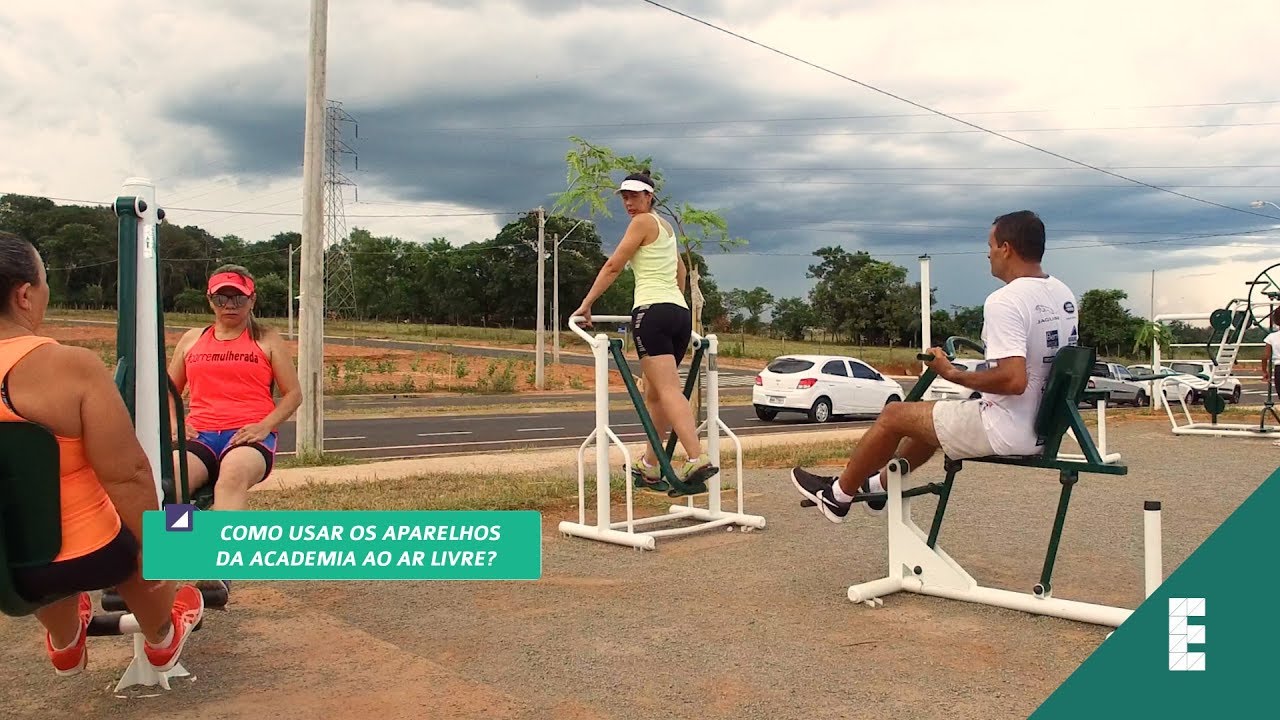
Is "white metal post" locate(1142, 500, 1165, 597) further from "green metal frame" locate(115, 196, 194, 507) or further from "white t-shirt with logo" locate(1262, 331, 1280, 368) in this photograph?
"white t-shirt with logo" locate(1262, 331, 1280, 368)

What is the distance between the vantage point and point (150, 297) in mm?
3686

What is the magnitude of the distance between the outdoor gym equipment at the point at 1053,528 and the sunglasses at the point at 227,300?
3.14 m

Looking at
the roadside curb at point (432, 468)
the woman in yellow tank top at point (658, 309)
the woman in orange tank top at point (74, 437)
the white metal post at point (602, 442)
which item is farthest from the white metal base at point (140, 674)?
the roadside curb at point (432, 468)

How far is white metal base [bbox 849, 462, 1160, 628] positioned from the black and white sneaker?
260 millimetres

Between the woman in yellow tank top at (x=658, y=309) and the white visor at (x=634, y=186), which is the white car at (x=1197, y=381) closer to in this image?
the woman in yellow tank top at (x=658, y=309)

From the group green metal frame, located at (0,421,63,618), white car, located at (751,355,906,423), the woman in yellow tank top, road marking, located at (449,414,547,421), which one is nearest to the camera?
green metal frame, located at (0,421,63,618)

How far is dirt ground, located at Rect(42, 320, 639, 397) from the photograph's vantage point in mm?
37062

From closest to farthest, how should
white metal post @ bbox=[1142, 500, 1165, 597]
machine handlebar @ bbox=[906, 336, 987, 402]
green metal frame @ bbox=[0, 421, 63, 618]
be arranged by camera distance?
green metal frame @ bbox=[0, 421, 63, 618], white metal post @ bbox=[1142, 500, 1165, 597], machine handlebar @ bbox=[906, 336, 987, 402]

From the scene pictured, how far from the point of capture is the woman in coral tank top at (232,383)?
192 inches

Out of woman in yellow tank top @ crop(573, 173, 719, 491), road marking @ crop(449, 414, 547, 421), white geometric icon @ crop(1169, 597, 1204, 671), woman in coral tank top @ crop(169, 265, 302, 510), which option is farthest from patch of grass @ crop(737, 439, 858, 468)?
road marking @ crop(449, 414, 547, 421)

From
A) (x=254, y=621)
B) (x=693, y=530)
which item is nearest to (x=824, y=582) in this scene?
(x=693, y=530)

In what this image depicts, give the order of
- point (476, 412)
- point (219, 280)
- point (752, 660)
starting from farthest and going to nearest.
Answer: point (476, 412), point (219, 280), point (752, 660)

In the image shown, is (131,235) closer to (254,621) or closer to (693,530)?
(254,621)

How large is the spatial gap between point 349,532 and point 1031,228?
11.1 feet
